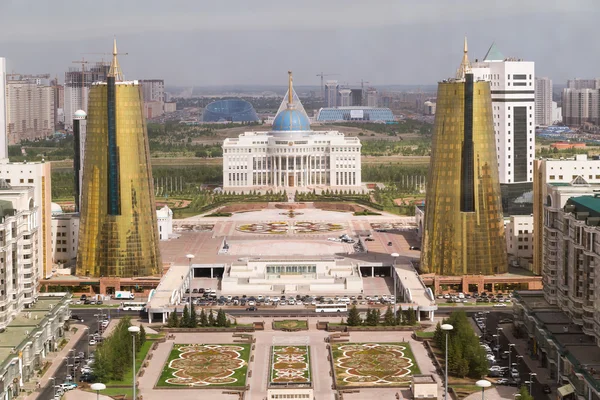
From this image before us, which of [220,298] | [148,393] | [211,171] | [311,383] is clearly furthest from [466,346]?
[211,171]

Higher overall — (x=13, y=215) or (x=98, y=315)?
(x=13, y=215)

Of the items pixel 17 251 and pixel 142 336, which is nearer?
pixel 142 336

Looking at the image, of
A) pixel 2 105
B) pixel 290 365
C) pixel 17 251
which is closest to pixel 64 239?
pixel 2 105

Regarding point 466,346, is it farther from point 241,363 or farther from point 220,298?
point 220,298

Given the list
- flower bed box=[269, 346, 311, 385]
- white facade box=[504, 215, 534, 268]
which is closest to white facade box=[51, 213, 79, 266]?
flower bed box=[269, 346, 311, 385]

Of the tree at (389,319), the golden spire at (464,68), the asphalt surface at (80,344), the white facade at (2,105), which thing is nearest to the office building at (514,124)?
the golden spire at (464,68)

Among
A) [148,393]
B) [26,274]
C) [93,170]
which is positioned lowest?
[148,393]

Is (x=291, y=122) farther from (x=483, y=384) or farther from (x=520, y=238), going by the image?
(x=483, y=384)

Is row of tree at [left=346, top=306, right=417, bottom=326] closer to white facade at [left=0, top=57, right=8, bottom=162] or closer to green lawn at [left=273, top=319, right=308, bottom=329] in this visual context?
green lawn at [left=273, top=319, right=308, bottom=329]
